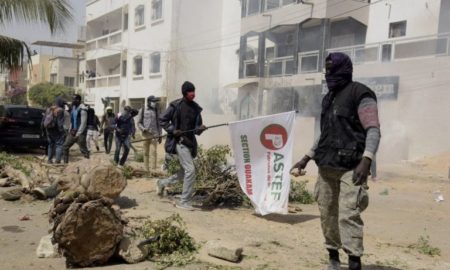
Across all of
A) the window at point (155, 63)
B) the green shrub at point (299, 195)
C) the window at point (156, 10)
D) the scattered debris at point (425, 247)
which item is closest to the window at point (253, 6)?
the window at point (156, 10)

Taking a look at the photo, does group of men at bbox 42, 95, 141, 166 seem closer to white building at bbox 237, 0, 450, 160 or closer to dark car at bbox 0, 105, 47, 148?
dark car at bbox 0, 105, 47, 148

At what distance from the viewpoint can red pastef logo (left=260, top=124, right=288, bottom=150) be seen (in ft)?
21.3

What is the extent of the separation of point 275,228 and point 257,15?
21267mm

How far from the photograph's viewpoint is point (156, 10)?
106ft

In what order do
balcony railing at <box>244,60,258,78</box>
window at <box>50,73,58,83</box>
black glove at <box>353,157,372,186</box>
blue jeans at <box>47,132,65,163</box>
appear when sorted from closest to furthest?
black glove at <box>353,157,372,186</box>, blue jeans at <box>47,132,65,163</box>, balcony railing at <box>244,60,258,78</box>, window at <box>50,73,58,83</box>

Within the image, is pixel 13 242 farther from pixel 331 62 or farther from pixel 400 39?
pixel 400 39

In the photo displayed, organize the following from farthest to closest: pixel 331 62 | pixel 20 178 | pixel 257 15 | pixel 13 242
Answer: pixel 257 15 → pixel 20 178 → pixel 13 242 → pixel 331 62

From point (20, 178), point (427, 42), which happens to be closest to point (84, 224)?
point (20, 178)

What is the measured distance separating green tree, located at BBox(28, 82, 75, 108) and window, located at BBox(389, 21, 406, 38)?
3384cm

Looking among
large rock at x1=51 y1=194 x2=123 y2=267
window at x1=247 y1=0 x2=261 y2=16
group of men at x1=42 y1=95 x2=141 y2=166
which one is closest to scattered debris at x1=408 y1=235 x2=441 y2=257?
large rock at x1=51 y1=194 x2=123 y2=267

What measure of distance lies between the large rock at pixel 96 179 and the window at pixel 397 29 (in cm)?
1526

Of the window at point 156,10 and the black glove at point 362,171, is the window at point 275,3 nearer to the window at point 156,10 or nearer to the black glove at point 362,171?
the window at point 156,10

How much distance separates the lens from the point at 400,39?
18203 mm

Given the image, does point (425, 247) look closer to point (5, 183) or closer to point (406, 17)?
point (5, 183)
